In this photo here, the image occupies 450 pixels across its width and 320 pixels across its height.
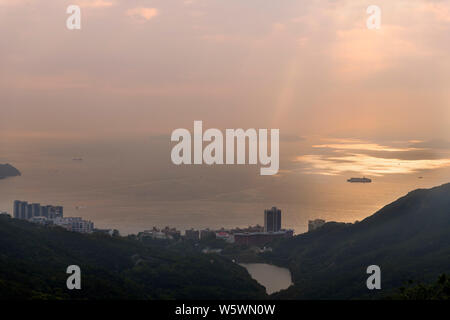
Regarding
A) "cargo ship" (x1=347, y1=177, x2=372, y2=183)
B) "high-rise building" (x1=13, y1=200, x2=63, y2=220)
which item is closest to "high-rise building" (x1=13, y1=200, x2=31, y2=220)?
"high-rise building" (x1=13, y1=200, x2=63, y2=220)

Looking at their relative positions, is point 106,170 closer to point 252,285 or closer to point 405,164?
point 405,164

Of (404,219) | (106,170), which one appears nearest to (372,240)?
(404,219)

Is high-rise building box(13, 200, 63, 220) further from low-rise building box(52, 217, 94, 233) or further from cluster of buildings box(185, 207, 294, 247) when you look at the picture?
cluster of buildings box(185, 207, 294, 247)

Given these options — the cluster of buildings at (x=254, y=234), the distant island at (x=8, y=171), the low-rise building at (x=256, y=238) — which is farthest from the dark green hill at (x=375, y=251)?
the distant island at (x=8, y=171)

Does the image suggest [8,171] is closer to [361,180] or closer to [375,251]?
[361,180]

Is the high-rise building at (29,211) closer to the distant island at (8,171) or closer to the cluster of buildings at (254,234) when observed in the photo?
the cluster of buildings at (254,234)
